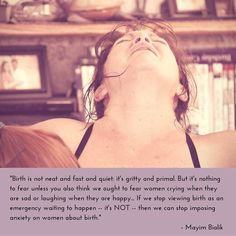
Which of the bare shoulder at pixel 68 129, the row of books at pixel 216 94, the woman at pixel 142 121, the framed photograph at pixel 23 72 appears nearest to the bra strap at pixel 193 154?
the woman at pixel 142 121

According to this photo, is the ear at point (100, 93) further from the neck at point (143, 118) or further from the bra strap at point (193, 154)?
the bra strap at point (193, 154)

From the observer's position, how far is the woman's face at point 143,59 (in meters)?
1.12

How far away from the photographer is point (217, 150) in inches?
43.9

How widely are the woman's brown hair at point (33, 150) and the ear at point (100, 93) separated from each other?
0.12 metres

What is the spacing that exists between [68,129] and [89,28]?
0.24 m

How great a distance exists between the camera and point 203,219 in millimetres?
1163

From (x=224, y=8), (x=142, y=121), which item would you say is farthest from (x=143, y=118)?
(x=224, y=8)

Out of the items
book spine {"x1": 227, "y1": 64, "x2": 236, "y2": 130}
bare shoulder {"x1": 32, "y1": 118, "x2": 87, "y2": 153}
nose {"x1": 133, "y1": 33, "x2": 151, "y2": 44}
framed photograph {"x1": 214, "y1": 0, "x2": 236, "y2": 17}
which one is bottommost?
bare shoulder {"x1": 32, "y1": 118, "x2": 87, "y2": 153}

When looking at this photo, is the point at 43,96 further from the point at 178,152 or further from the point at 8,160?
the point at 178,152

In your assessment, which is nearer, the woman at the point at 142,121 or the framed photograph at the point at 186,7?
the woman at the point at 142,121

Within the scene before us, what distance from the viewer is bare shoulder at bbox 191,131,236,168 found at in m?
1.12

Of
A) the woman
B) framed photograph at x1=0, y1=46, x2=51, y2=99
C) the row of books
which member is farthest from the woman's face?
framed photograph at x1=0, y1=46, x2=51, y2=99

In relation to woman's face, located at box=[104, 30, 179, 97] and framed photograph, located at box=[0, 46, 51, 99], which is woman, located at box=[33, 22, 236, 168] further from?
framed photograph, located at box=[0, 46, 51, 99]

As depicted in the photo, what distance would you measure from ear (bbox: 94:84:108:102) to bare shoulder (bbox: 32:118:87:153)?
0.06m
